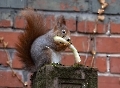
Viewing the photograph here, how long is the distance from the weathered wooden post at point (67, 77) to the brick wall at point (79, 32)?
659mm

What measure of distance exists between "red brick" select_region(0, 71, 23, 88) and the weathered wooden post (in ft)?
2.18

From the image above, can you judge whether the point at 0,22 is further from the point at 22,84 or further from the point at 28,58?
the point at 28,58

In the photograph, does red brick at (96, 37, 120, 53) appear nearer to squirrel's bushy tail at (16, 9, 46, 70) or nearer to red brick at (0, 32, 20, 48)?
red brick at (0, 32, 20, 48)

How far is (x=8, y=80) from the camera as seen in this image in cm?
170

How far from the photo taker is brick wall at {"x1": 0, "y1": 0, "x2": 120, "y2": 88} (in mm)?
1700

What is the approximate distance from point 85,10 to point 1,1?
343 mm

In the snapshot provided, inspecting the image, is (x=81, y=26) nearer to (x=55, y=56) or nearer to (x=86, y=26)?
(x=86, y=26)

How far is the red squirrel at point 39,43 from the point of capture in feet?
3.91

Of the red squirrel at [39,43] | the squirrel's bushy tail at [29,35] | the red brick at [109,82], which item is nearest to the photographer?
the red squirrel at [39,43]

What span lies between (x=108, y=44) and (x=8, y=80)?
43 centimetres

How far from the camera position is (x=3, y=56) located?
1.71 m

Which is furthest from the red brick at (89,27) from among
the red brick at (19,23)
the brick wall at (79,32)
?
the red brick at (19,23)

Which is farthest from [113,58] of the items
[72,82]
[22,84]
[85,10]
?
[72,82]

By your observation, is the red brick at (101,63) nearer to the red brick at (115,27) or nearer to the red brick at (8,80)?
the red brick at (115,27)
